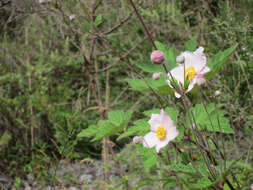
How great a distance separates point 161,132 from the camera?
747 mm

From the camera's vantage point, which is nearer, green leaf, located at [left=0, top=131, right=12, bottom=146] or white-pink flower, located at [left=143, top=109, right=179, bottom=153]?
white-pink flower, located at [left=143, top=109, right=179, bottom=153]

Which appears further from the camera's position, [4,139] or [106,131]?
[4,139]

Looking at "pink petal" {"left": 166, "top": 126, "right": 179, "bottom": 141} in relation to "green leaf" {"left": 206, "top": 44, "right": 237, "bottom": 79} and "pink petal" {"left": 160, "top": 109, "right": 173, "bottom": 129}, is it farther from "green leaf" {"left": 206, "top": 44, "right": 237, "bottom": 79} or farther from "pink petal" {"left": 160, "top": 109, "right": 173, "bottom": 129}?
"green leaf" {"left": 206, "top": 44, "right": 237, "bottom": 79}

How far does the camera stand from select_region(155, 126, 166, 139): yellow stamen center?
0.75 m

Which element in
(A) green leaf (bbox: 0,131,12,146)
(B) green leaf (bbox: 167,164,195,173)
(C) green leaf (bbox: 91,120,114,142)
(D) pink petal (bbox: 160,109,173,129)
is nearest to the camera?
(B) green leaf (bbox: 167,164,195,173)

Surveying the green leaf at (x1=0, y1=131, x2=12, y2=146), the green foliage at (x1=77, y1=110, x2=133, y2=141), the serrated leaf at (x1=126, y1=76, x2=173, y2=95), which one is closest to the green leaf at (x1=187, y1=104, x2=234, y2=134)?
the serrated leaf at (x1=126, y1=76, x2=173, y2=95)

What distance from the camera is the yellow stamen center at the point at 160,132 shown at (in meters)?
0.75

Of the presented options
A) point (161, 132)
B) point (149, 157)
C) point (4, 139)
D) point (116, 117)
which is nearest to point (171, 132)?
point (161, 132)

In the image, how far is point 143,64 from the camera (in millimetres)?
917

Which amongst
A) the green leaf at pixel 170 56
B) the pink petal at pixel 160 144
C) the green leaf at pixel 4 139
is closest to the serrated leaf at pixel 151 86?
the green leaf at pixel 170 56

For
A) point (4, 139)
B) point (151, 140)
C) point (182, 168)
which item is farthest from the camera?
point (4, 139)

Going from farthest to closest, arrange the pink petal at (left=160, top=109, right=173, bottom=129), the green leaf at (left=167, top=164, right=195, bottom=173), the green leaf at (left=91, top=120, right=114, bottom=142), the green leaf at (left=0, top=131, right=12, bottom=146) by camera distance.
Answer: the green leaf at (left=0, top=131, right=12, bottom=146)
the green leaf at (left=91, top=120, right=114, bottom=142)
the pink petal at (left=160, top=109, right=173, bottom=129)
the green leaf at (left=167, top=164, right=195, bottom=173)

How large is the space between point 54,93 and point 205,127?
2232 mm

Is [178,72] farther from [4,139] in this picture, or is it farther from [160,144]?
[4,139]
